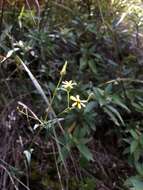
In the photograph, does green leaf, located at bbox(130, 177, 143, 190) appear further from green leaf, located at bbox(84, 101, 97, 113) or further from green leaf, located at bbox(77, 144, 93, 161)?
green leaf, located at bbox(84, 101, 97, 113)

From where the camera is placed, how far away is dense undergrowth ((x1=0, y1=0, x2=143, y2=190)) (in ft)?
4.47

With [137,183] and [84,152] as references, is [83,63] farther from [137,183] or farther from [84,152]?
[137,183]

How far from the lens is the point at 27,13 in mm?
1820

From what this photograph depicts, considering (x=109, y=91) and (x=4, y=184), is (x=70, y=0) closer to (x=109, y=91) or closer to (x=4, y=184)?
(x=109, y=91)

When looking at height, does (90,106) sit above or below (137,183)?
above

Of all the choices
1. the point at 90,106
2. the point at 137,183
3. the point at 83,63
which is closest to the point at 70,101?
the point at 90,106

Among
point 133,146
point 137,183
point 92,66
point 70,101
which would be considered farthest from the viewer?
point 92,66

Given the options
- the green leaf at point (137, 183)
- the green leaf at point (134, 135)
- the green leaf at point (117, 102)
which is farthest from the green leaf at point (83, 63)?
the green leaf at point (137, 183)

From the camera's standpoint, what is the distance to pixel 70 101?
1494 millimetres

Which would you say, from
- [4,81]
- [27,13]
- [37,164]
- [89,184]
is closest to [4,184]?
[37,164]

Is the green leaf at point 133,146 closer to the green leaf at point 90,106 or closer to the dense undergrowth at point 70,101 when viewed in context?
the dense undergrowth at point 70,101

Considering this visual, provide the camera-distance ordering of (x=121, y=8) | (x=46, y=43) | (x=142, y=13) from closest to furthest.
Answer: (x=46, y=43) → (x=142, y=13) → (x=121, y=8)

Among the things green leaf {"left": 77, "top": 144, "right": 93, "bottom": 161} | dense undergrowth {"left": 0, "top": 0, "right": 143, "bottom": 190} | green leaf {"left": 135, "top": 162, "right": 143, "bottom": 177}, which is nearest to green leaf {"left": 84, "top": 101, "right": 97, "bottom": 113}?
dense undergrowth {"left": 0, "top": 0, "right": 143, "bottom": 190}

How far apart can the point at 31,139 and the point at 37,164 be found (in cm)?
8
